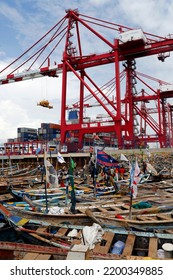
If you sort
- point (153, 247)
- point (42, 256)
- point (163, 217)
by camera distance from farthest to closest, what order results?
point (163, 217)
point (153, 247)
point (42, 256)

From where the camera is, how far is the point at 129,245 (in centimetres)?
616

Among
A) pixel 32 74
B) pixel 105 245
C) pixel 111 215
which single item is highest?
pixel 32 74

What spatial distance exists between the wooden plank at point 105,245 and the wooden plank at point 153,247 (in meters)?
1.04

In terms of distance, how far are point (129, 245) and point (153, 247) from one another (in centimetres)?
61

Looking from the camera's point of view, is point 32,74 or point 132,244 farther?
point 32,74

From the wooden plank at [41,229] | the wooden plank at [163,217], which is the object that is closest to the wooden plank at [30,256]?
the wooden plank at [41,229]

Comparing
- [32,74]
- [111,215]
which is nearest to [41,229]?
[111,215]

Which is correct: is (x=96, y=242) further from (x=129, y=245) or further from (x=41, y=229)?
(x=41, y=229)

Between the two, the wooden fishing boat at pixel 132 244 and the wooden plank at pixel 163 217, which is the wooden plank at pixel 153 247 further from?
the wooden plank at pixel 163 217

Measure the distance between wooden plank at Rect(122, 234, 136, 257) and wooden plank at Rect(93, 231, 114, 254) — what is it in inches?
17.0

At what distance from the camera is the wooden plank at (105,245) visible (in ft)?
19.4

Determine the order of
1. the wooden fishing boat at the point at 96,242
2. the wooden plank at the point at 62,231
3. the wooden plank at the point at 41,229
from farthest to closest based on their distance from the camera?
the wooden plank at the point at 41,229 < the wooden plank at the point at 62,231 < the wooden fishing boat at the point at 96,242
